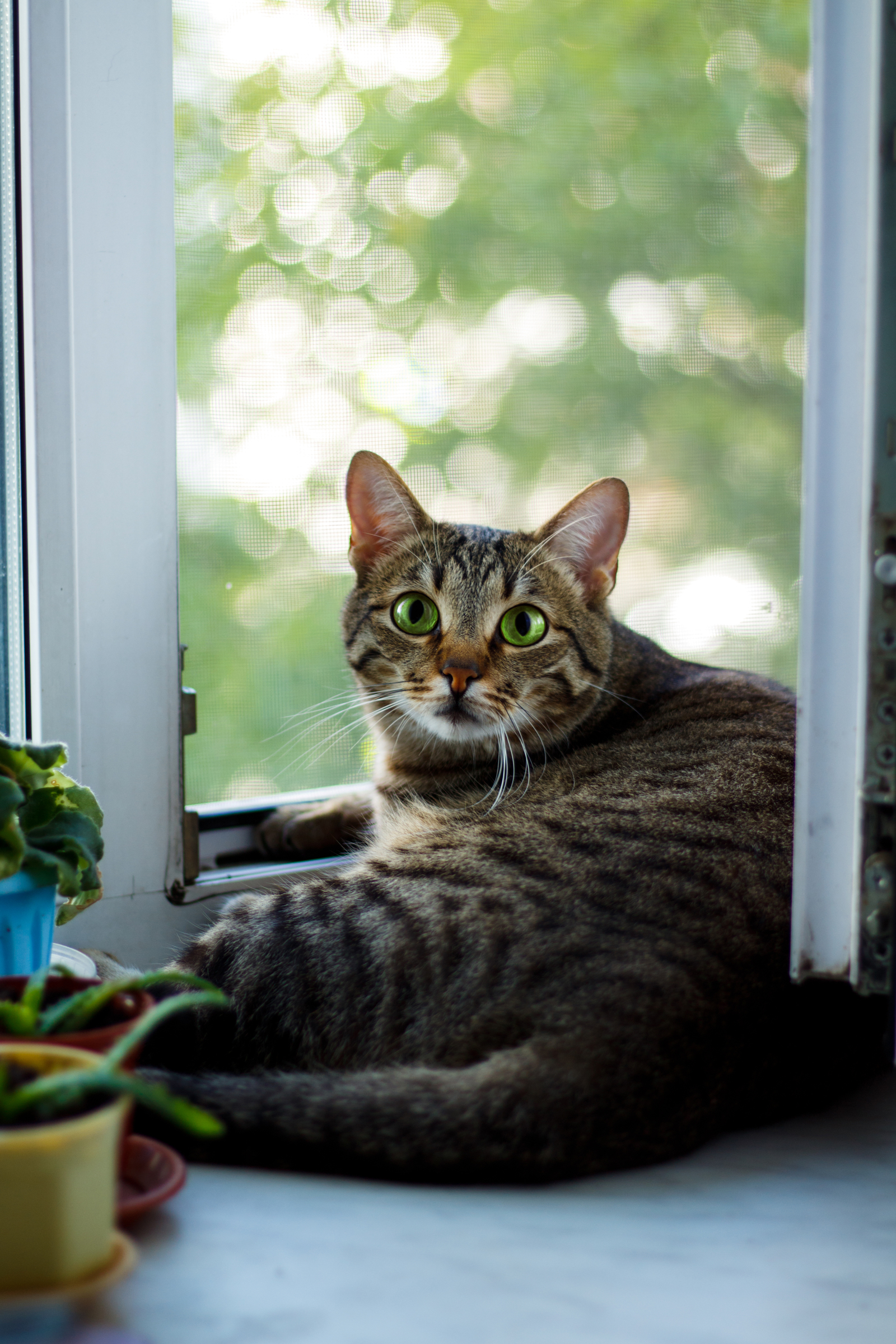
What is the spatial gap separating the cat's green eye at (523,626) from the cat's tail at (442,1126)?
0.80 m

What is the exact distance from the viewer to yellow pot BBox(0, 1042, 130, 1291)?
1.99 ft

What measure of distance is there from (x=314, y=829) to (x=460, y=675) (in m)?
0.39

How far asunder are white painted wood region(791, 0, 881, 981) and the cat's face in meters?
0.63

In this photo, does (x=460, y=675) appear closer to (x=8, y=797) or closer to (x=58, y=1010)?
(x=8, y=797)

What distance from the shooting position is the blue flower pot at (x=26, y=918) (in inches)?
40.5

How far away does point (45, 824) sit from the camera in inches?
42.0

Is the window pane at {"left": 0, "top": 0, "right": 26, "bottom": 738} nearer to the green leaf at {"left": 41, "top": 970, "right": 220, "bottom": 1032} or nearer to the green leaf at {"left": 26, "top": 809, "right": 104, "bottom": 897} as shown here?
the green leaf at {"left": 26, "top": 809, "right": 104, "bottom": 897}

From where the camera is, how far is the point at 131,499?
1.45 meters

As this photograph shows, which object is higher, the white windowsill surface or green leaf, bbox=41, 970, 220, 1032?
green leaf, bbox=41, 970, 220, 1032

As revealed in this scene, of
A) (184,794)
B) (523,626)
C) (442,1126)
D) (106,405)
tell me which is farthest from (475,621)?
(442,1126)

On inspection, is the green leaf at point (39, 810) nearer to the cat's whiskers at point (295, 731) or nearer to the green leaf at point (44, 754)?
the green leaf at point (44, 754)

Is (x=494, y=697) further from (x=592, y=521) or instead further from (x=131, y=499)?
(x=131, y=499)

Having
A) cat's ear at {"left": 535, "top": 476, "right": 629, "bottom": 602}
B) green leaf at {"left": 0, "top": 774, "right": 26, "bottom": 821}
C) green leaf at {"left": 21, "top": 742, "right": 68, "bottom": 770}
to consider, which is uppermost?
cat's ear at {"left": 535, "top": 476, "right": 629, "bottom": 602}

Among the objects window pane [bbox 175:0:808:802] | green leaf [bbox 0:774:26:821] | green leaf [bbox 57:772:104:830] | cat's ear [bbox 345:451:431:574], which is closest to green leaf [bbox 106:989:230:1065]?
green leaf [bbox 0:774:26:821]
